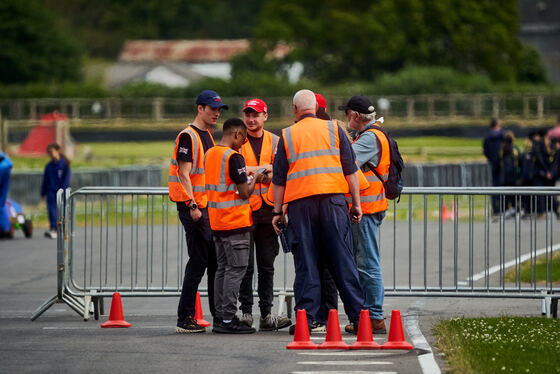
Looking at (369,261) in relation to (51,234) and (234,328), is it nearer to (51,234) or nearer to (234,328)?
(234,328)

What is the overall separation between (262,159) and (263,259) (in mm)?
863

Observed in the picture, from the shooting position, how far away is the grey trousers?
10867mm

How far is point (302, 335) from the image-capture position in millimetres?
9961

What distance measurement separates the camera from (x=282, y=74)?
87625mm

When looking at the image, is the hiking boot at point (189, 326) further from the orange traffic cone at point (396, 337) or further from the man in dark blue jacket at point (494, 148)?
the man in dark blue jacket at point (494, 148)

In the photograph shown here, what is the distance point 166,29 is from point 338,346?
116182 millimetres

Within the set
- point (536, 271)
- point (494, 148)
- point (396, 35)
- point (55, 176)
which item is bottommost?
point (536, 271)

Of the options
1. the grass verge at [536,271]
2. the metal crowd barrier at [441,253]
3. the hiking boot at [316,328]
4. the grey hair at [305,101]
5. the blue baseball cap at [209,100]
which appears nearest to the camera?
the grey hair at [305,101]

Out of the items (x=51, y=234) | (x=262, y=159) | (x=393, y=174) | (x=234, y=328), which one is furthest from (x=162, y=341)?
(x=51, y=234)

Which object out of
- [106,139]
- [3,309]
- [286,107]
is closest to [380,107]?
[286,107]

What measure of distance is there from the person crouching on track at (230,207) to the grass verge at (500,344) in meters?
1.75

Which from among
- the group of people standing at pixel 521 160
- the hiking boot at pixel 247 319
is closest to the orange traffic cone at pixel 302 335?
the hiking boot at pixel 247 319

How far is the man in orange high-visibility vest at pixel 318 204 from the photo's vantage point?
34.1ft

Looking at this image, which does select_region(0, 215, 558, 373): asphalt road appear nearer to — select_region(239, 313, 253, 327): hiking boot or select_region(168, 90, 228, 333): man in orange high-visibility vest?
select_region(239, 313, 253, 327): hiking boot
